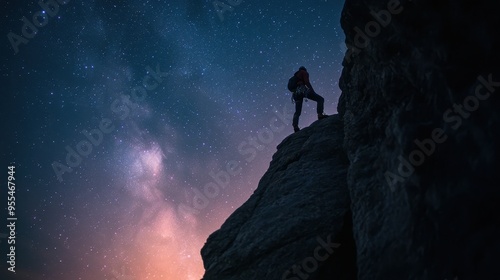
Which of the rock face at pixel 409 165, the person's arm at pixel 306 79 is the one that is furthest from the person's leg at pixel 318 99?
the rock face at pixel 409 165

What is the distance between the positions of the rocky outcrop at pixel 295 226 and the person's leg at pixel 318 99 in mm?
2552

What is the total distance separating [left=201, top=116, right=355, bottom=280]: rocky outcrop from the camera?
6484 millimetres

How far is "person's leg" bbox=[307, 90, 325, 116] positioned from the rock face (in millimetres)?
4951

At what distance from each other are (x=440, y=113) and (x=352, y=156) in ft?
8.48

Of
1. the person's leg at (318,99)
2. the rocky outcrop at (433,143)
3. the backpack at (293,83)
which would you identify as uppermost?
the backpack at (293,83)

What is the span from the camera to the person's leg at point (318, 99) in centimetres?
1258

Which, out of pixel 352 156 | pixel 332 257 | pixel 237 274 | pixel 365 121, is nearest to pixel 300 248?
pixel 332 257

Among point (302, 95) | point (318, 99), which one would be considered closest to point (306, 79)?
point (302, 95)

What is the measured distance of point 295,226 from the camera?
7.10m

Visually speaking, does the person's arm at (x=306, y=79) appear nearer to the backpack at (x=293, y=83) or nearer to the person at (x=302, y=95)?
the person at (x=302, y=95)

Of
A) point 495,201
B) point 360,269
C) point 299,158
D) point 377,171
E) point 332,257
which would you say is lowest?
point 495,201

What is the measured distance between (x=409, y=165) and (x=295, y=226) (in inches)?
130

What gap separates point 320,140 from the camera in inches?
385

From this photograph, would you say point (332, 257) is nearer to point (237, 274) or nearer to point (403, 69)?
point (237, 274)
